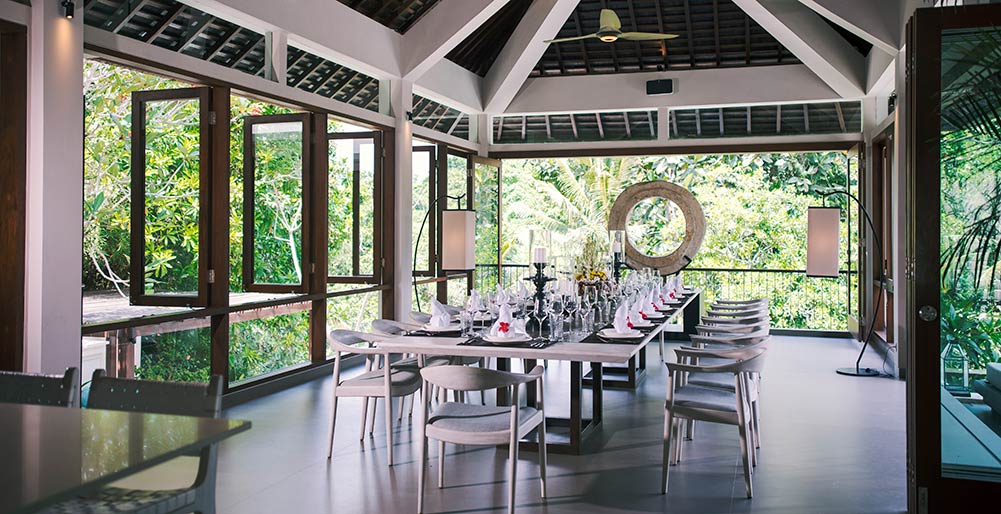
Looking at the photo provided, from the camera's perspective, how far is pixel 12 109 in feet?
15.0

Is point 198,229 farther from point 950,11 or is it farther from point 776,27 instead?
point 776,27

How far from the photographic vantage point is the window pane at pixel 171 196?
6.10 m

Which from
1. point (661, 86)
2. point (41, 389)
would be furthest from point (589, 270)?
point (41, 389)

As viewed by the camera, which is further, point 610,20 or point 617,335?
point 610,20

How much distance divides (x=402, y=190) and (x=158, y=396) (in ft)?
20.5

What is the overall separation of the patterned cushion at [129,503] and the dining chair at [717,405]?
99.7 inches

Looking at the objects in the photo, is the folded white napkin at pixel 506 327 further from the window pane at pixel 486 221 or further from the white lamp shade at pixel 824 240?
the window pane at pixel 486 221

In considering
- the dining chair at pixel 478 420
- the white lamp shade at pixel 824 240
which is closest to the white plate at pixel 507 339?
the dining chair at pixel 478 420

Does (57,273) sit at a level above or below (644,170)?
below

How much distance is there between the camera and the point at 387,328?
5875 mm

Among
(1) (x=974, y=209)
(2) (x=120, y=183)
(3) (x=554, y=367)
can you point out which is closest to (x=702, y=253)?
(3) (x=554, y=367)

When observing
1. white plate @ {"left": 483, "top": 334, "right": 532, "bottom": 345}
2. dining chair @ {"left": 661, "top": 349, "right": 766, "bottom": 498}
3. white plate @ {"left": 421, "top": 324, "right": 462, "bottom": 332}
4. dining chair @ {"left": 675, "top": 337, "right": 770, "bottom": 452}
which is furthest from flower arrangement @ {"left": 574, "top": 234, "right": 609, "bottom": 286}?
dining chair @ {"left": 661, "top": 349, "right": 766, "bottom": 498}

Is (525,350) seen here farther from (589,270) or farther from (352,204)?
(352,204)

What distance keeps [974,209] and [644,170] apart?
13.9 m
